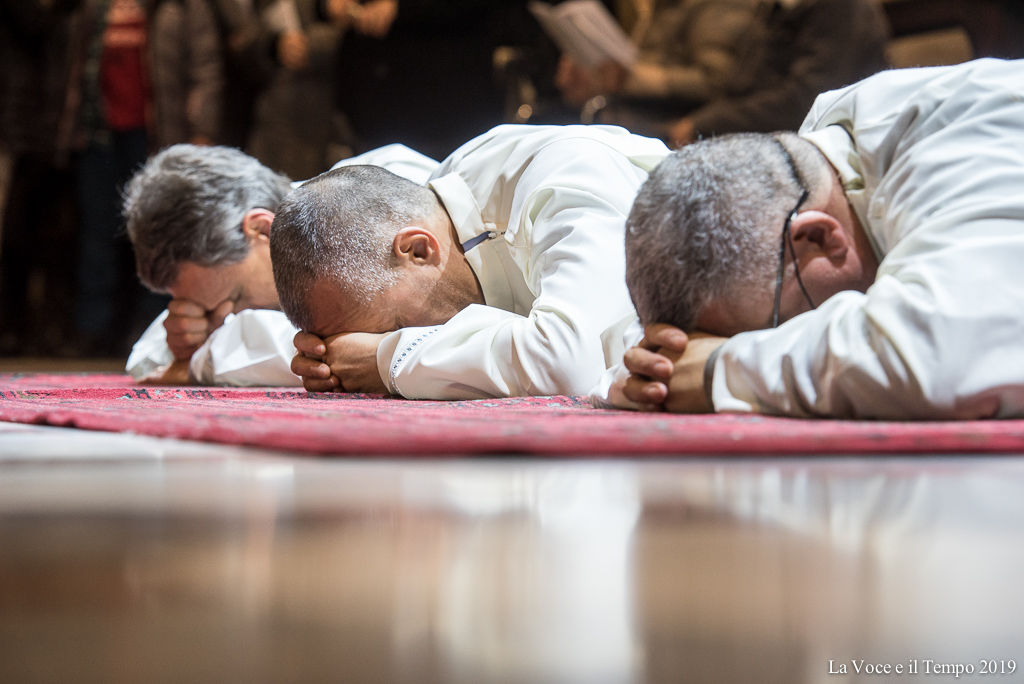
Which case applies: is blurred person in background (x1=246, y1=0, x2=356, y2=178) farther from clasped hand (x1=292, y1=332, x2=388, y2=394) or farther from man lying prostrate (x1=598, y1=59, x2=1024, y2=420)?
man lying prostrate (x1=598, y1=59, x2=1024, y2=420)

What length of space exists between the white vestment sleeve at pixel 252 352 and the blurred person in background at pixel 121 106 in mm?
2301

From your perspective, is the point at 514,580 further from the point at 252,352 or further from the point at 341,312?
the point at 252,352

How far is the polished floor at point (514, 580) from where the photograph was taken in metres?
0.40

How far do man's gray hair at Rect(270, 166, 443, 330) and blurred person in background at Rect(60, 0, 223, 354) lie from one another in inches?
106

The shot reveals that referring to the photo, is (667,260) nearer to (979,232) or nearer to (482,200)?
(979,232)

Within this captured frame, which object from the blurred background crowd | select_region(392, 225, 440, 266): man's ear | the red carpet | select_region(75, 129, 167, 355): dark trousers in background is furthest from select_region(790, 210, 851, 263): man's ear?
select_region(75, 129, 167, 355): dark trousers in background

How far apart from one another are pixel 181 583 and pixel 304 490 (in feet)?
0.60

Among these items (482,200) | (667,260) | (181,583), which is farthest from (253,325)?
(181,583)

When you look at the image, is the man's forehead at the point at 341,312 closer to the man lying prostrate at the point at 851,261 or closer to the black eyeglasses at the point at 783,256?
the man lying prostrate at the point at 851,261

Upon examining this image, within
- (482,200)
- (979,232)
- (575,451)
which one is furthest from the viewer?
(482,200)

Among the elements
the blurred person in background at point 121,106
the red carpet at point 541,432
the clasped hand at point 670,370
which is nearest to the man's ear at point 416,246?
the red carpet at point 541,432

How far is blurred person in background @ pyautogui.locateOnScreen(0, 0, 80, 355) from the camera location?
4223 millimetres

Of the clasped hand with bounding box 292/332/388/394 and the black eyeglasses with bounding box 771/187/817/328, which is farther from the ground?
the black eyeglasses with bounding box 771/187/817/328

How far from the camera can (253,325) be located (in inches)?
79.7
